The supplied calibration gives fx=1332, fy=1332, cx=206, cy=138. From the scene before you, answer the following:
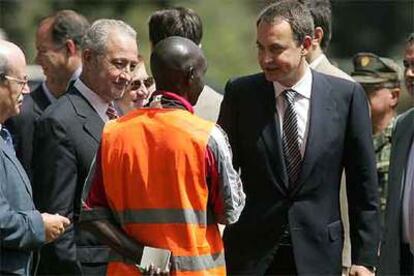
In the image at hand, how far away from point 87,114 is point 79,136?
0.16m

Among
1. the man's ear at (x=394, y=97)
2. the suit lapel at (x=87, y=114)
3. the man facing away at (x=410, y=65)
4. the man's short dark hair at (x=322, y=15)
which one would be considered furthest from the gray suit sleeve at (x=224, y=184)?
the man's ear at (x=394, y=97)

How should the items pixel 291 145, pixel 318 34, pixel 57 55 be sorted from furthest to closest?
pixel 57 55
pixel 318 34
pixel 291 145

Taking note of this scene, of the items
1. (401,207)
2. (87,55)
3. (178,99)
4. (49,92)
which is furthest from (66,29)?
(178,99)

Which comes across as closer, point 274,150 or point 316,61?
point 274,150

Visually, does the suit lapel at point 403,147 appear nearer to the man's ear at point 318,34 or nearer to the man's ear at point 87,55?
the man's ear at point 318,34

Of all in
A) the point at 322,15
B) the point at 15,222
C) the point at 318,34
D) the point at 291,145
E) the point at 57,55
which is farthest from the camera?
the point at 57,55

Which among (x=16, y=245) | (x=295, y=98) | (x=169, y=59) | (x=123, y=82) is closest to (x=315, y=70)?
(x=295, y=98)

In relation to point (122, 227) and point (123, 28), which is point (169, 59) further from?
point (123, 28)

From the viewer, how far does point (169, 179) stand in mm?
5441

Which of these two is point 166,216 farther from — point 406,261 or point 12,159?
point 406,261

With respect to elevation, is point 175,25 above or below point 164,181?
above

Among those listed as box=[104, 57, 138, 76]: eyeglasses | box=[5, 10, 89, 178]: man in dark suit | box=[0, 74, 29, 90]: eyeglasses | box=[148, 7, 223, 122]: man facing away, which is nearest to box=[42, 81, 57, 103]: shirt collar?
box=[5, 10, 89, 178]: man in dark suit

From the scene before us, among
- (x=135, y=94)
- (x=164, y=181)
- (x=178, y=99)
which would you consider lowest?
(x=164, y=181)

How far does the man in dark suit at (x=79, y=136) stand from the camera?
6359 mm
